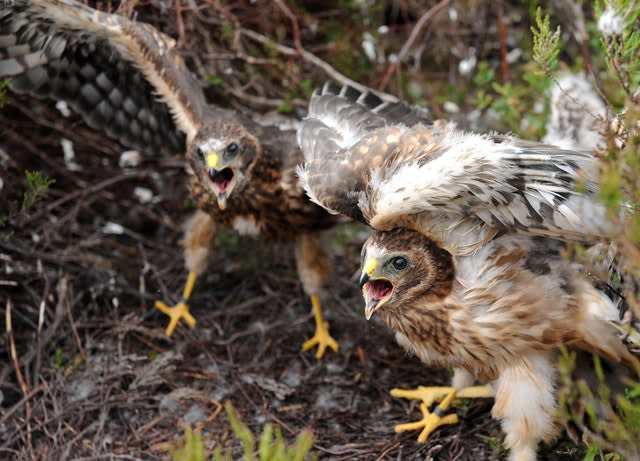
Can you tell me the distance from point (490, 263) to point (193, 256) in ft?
6.54

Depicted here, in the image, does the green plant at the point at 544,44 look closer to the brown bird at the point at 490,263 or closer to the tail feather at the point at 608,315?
the brown bird at the point at 490,263

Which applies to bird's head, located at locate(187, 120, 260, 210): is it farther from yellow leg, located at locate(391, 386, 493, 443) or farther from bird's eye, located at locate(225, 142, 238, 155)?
yellow leg, located at locate(391, 386, 493, 443)

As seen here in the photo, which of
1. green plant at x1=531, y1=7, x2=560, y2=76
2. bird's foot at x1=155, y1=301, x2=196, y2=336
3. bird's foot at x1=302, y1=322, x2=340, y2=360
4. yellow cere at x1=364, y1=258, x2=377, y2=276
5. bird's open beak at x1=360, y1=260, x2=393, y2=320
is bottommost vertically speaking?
bird's foot at x1=155, y1=301, x2=196, y2=336

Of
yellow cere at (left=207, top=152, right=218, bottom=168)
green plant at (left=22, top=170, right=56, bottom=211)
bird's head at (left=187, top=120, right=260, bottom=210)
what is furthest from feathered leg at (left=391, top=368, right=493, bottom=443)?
green plant at (left=22, top=170, right=56, bottom=211)

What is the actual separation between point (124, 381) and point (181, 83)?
1.58 m

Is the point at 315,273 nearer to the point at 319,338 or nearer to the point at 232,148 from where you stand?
the point at 319,338

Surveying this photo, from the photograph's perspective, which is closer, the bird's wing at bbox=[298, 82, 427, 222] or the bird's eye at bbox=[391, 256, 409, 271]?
the bird's eye at bbox=[391, 256, 409, 271]

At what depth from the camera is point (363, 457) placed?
315 centimetres

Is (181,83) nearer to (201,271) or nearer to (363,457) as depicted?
(201,271)

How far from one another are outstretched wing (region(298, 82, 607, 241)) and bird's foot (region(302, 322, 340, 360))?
1158mm

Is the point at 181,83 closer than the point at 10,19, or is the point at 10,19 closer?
the point at 10,19

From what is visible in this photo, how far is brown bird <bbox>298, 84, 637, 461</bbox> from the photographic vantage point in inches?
93.7

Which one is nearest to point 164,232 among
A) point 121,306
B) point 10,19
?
point 121,306

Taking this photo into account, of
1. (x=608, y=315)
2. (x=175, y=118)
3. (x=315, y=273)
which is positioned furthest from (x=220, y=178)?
(x=608, y=315)
